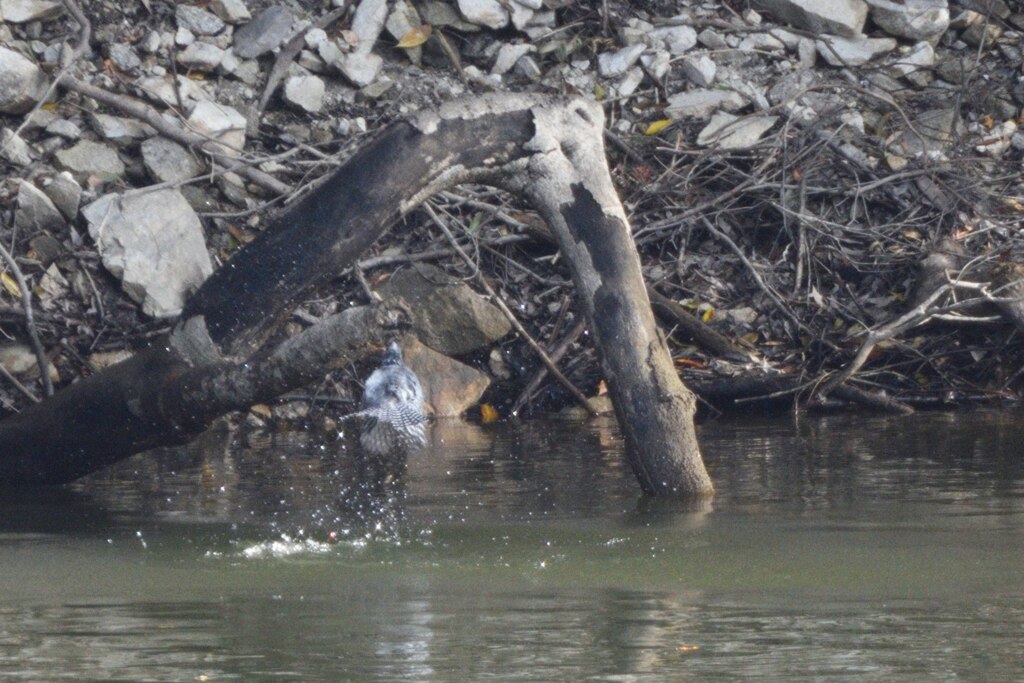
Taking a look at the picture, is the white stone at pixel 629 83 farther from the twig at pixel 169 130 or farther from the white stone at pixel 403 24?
the twig at pixel 169 130

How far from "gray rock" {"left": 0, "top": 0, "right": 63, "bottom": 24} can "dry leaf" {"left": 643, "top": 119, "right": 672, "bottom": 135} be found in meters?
3.54

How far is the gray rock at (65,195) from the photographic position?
27.1 ft

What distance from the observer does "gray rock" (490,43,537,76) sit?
971 cm

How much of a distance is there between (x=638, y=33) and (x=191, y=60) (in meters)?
2.76

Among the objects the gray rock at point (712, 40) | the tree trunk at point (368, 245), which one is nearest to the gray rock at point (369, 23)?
the gray rock at point (712, 40)

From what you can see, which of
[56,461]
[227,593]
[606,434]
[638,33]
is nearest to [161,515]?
[56,461]

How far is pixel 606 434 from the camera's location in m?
7.38

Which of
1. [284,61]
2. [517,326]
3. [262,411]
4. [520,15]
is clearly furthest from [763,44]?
[262,411]

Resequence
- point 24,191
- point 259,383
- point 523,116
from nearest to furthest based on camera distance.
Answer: point 259,383
point 523,116
point 24,191

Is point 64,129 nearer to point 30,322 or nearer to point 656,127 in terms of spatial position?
point 30,322

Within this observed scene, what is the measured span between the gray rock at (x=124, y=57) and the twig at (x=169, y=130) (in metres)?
0.45

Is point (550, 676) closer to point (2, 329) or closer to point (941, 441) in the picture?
point (941, 441)

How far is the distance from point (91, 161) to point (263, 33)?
57.2 inches

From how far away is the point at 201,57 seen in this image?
927cm
